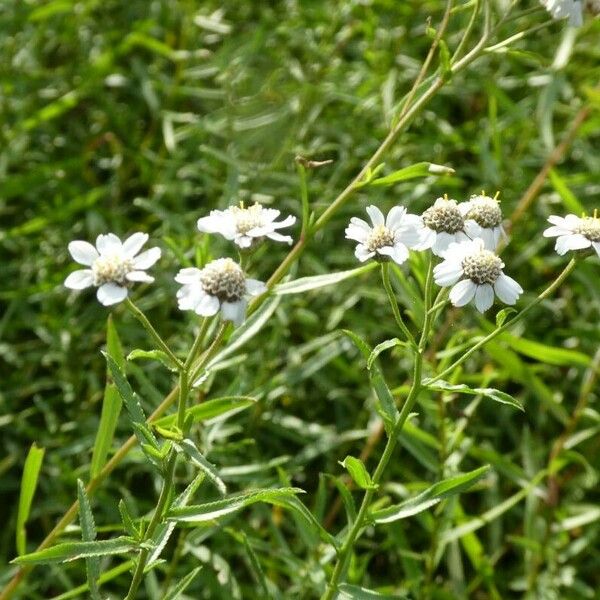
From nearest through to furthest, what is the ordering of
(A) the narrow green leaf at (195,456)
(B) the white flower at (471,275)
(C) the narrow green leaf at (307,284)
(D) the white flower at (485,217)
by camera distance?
1. (A) the narrow green leaf at (195,456)
2. (B) the white flower at (471,275)
3. (D) the white flower at (485,217)
4. (C) the narrow green leaf at (307,284)

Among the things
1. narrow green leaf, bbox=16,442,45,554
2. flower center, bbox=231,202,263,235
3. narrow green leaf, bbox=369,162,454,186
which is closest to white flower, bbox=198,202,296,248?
flower center, bbox=231,202,263,235

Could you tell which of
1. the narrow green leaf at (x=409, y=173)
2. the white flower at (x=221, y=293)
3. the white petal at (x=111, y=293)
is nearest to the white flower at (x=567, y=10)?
the narrow green leaf at (x=409, y=173)

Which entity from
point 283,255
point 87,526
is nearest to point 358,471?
point 87,526

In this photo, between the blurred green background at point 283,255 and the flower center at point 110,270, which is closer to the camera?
the flower center at point 110,270

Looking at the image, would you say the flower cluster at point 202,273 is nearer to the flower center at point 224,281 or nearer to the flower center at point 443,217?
the flower center at point 224,281

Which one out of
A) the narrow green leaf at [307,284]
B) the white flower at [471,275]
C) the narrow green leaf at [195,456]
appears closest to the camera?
the narrow green leaf at [195,456]

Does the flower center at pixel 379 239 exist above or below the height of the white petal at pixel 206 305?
above

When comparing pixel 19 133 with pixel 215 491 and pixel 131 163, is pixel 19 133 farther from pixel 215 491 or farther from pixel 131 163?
pixel 215 491
